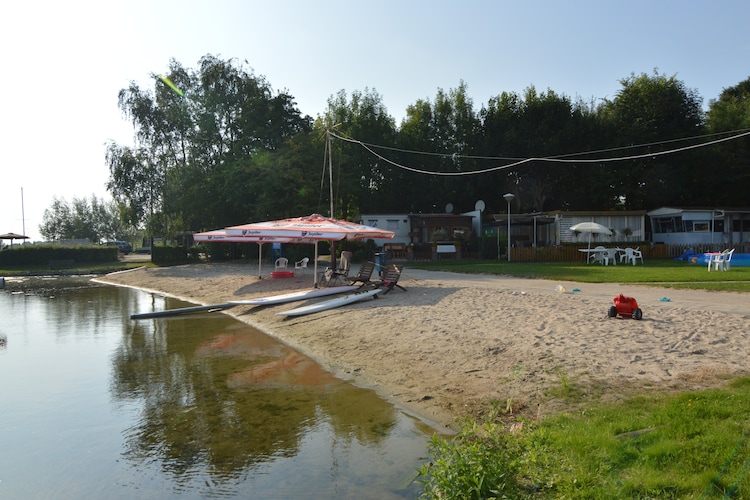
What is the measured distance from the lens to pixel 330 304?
14.4 meters

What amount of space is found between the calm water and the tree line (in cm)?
2424

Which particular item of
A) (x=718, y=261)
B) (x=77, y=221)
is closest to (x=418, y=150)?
(x=718, y=261)

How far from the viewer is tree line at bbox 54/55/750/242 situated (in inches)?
1459

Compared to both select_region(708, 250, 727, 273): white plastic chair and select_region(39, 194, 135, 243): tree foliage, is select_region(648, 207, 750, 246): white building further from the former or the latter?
select_region(39, 194, 135, 243): tree foliage

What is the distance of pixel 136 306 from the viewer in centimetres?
1903

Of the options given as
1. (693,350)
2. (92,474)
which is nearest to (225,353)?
(92,474)

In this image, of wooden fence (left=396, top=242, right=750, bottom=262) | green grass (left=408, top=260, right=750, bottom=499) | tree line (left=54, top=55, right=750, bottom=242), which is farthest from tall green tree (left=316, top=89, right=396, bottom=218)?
green grass (left=408, top=260, right=750, bottom=499)

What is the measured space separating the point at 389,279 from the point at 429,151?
2980cm

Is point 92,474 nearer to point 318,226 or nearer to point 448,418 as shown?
point 448,418

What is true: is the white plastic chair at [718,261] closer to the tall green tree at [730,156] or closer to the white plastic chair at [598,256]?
the white plastic chair at [598,256]

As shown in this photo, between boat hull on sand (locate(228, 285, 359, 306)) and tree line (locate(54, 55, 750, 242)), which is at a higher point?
tree line (locate(54, 55, 750, 242))

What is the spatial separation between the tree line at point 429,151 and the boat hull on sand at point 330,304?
1990 cm

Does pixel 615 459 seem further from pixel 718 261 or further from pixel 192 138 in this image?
pixel 192 138

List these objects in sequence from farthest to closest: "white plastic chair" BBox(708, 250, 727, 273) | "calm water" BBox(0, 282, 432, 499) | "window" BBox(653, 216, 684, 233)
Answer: "window" BBox(653, 216, 684, 233)
"white plastic chair" BBox(708, 250, 727, 273)
"calm water" BBox(0, 282, 432, 499)
